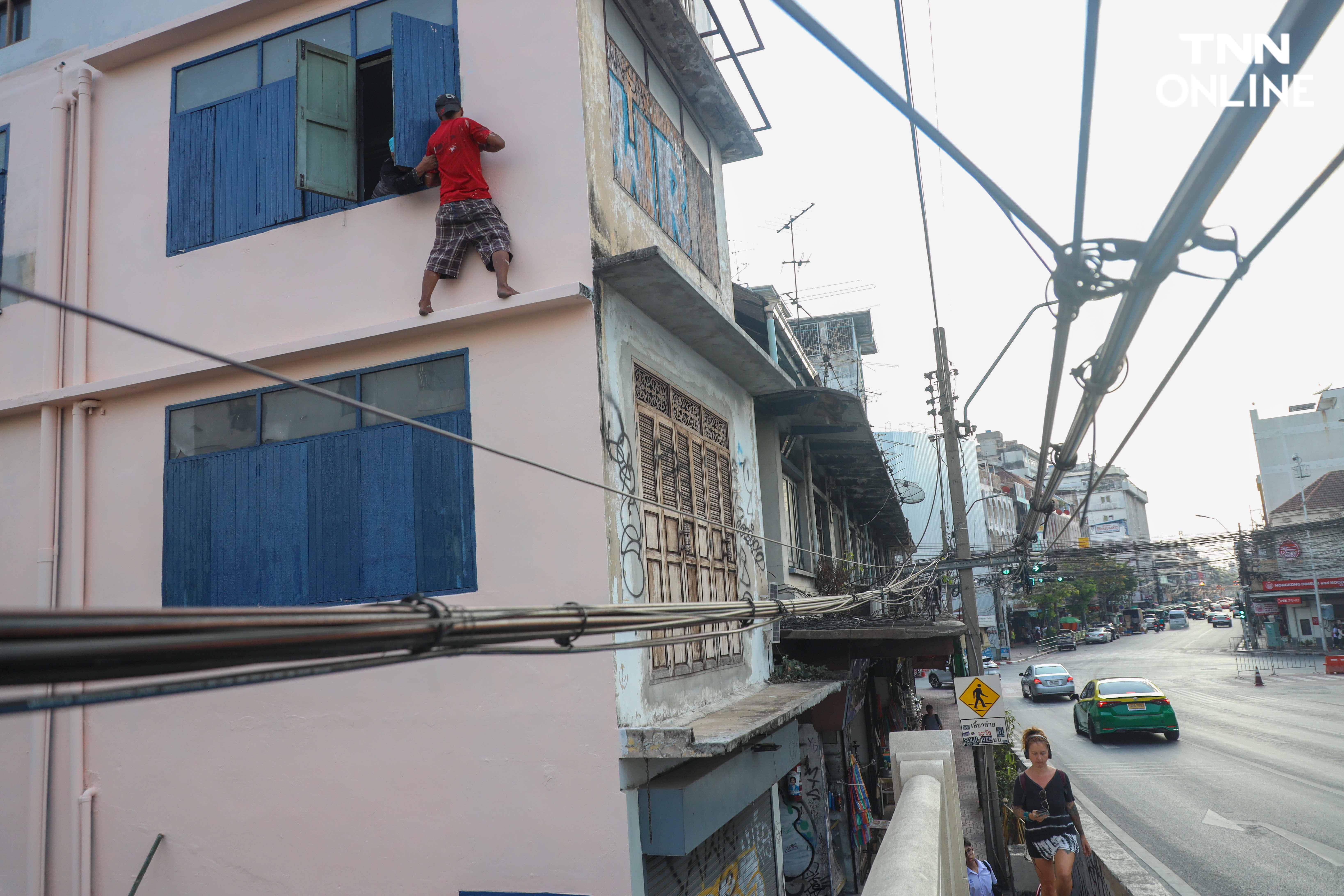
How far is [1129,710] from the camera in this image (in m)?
22.4

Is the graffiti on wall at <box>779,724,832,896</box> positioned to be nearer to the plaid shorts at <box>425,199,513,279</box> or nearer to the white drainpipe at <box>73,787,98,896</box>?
the plaid shorts at <box>425,199,513,279</box>

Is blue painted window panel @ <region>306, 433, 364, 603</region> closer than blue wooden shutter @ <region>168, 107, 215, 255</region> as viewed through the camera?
Yes

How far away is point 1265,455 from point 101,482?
68.5m

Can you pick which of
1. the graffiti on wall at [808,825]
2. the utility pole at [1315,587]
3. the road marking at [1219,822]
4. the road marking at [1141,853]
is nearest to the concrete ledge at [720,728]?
the graffiti on wall at [808,825]

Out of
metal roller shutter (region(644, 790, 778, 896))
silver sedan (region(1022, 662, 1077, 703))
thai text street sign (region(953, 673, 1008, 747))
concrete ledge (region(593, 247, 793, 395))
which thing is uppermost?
concrete ledge (region(593, 247, 793, 395))

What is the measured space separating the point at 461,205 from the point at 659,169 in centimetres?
280

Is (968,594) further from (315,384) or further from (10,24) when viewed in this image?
(10,24)

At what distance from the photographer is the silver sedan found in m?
33.9

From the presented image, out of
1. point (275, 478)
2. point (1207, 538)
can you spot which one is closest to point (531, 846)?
point (275, 478)

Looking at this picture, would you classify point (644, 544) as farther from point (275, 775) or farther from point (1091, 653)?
point (1091, 653)

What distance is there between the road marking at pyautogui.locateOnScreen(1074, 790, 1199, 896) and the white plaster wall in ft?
13.1

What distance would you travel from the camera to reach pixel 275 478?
26.7 feet

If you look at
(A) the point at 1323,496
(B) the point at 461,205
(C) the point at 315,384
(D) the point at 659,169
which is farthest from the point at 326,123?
(A) the point at 1323,496

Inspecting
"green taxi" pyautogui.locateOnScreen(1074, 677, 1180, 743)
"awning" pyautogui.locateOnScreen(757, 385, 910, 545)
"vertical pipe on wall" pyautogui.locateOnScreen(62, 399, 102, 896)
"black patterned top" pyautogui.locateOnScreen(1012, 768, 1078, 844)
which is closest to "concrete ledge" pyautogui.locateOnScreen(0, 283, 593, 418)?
"vertical pipe on wall" pyautogui.locateOnScreen(62, 399, 102, 896)
